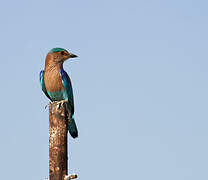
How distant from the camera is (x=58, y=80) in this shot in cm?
840

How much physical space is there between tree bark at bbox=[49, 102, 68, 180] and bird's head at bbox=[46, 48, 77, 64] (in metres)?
1.86

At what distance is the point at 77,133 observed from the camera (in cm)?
827

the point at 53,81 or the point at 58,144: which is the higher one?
the point at 53,81

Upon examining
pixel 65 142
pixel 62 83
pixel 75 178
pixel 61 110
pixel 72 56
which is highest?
pixel 72 56

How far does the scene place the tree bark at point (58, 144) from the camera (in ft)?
21.3

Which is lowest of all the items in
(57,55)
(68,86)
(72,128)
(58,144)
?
(58,144)

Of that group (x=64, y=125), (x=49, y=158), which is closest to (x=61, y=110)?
(x=64, y=125)

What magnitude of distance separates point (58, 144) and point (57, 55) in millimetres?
2480

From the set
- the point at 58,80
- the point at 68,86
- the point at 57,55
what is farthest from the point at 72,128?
the point at 57,55

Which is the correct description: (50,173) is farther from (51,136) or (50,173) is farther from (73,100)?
(73,100)

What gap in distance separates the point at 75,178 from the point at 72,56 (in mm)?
3081

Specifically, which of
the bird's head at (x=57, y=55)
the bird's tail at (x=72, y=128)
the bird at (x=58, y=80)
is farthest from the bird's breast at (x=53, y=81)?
the bird's tail at (x=72, y=128)

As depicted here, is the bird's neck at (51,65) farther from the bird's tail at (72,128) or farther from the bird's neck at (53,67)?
the bird's tail at (72,128)

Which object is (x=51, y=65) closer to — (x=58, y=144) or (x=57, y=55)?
(x=57, y=55)
